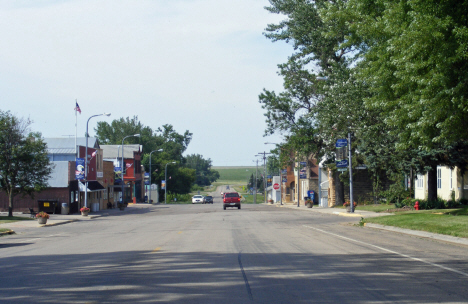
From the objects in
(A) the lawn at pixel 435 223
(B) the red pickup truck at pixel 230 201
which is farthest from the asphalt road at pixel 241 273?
(B) the red pickup truck at pixel 230 201

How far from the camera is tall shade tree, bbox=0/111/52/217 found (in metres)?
35.5

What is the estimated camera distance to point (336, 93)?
29.5 m

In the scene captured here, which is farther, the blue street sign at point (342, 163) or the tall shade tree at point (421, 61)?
the blue street sign at point (342, 163)

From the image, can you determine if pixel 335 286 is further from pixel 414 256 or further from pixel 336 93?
pixel 336 93

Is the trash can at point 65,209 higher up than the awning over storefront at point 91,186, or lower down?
lower down

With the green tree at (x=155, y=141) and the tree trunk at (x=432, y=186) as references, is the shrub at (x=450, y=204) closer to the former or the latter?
the tree trunk at (x=432, y=186)

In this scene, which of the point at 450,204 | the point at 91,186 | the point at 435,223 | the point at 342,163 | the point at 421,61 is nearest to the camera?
the point at 421,61

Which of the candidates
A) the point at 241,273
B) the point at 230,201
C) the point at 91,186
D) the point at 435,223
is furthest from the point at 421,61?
the point at 91,186

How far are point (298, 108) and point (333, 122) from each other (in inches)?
459

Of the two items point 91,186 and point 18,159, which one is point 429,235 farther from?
point 91,186

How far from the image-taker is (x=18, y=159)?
117 ft

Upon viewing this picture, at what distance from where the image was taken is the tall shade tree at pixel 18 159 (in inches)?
1396

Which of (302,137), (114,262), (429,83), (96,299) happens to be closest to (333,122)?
(302,137)

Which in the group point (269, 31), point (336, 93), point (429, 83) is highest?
point (269, 31)
